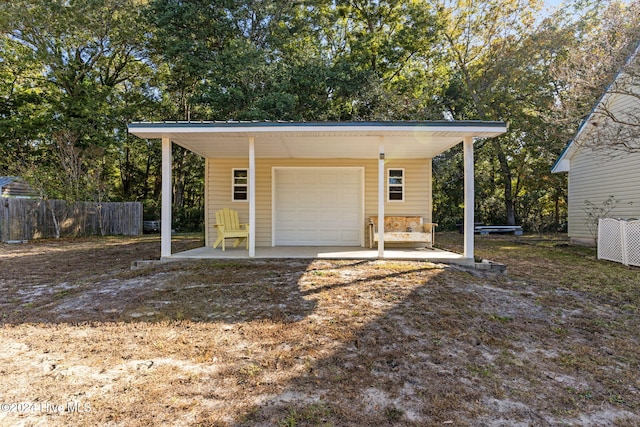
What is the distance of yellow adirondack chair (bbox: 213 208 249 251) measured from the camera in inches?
293

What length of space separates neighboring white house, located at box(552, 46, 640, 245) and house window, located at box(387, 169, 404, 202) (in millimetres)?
3899

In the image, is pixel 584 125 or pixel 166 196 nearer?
pixel 166 196

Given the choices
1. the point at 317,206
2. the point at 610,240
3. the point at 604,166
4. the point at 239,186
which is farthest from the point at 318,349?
the point at 604,166

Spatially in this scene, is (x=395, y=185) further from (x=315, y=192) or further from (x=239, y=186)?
(x=239, y=186)

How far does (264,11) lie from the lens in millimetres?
14578

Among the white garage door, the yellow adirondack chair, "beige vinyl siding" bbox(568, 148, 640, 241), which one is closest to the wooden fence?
the yellow adirondack chair

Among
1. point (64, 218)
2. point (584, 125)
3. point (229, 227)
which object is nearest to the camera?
point (229, 227)

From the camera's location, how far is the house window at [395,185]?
904 centimetres

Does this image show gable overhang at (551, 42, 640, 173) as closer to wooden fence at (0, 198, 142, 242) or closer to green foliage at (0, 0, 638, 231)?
green foliage at (0, 0, 638, 231)

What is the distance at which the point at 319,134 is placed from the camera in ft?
20.6

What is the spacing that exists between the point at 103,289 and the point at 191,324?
2.15 metres

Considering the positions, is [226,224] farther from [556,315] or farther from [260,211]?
[556,315]

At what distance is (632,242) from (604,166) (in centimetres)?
385

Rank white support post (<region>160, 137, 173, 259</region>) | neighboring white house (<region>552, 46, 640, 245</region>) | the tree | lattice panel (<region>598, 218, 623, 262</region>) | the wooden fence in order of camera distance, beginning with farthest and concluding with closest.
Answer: the tree → the wooden fence → neighboring white house (<region>552, 46, 640, 245</region>) → lattice panel (<region>598, 218, 623, 262</region>) → white support post (<region>160, 137, 173, 259</region>)
